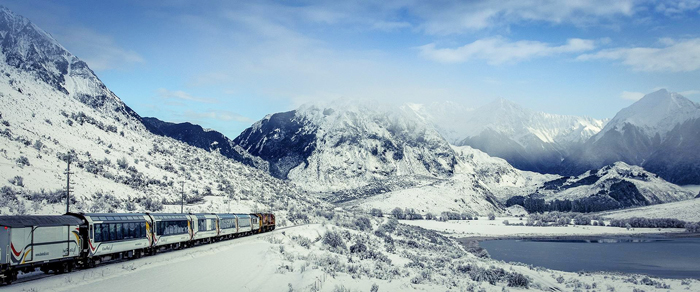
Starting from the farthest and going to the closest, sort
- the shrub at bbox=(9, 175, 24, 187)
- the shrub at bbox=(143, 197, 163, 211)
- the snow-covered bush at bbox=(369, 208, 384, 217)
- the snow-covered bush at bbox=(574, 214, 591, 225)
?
the snow-covered bush at bbox=(574, 214, 591, 225), the snow-covered bush at bbox=(369, 208, 384, 217), the shrub at bbox=(143, 197, 163, 211), the shrub at bbox=(9, 175, 24, 187)

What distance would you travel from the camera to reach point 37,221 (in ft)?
68.0

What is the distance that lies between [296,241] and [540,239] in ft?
263

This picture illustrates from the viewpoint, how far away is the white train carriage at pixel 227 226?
41.0 m

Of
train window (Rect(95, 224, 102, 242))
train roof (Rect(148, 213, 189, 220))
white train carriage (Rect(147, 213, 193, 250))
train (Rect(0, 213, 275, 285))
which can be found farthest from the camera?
train roof (Rect(148, 213, 189, 220))

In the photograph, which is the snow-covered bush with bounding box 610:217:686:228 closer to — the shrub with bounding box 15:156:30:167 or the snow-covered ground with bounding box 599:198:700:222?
the snow-covered ground with bounding box 599:198:700:222

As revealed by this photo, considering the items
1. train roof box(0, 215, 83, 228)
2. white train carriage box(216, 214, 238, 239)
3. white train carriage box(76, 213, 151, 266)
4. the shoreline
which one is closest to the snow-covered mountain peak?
white train carriage box(216, 214, 238, 239)

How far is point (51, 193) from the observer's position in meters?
44.6

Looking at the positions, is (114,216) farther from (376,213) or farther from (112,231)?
(376,213)

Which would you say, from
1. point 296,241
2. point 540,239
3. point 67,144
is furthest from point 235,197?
point 540,239

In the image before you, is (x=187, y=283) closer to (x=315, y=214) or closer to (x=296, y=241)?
(x=296, y=241)

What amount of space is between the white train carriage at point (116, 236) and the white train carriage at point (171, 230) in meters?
0.81

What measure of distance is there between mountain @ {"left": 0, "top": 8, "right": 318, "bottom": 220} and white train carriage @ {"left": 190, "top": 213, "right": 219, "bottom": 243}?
47.1ft

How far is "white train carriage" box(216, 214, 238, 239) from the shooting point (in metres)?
41.0

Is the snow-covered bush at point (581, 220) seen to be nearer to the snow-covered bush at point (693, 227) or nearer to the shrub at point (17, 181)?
the snow-covered bush at point (693, 227)
